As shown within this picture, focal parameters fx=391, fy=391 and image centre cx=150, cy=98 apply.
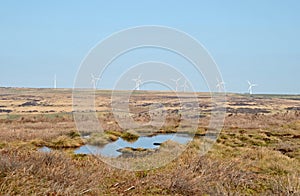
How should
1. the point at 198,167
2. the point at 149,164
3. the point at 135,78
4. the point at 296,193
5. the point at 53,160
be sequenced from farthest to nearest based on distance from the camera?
the point at 135,78 → the point at 149,164 → the point at 198,167 → the point at 53,160 → the point at 296,193

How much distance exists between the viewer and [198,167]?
11859mm

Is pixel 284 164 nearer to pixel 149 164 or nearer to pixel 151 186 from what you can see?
pixel 149 164

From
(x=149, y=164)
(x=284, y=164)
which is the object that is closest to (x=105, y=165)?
(x=149, y=164)

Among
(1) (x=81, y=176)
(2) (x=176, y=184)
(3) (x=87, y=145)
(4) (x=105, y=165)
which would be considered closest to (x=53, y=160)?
(1) (x=81, y=176)

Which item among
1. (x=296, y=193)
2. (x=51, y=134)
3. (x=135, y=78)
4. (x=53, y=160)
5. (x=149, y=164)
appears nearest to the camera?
(x=296, y=193)

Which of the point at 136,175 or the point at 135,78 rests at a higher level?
the point at 135,78

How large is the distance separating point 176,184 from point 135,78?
207 inches

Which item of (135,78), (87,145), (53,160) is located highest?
(135,78)

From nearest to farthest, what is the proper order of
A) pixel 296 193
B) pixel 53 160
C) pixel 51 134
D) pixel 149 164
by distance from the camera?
pixel 296 193 < pixel 53 160 < pixel 149 164 < pixel 51 134

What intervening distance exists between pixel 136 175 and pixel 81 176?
96.3 inches

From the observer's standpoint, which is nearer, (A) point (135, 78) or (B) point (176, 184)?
(B) point (176, 184)

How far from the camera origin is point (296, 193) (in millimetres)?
8922

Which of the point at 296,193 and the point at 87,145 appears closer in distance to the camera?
the point at 296,193

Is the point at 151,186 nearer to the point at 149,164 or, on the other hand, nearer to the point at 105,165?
the point at 105,165
